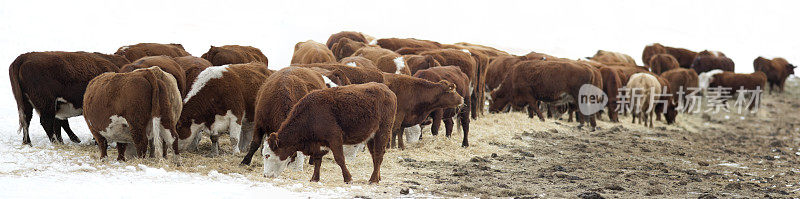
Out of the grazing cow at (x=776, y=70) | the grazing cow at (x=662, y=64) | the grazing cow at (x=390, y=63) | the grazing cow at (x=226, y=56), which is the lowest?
the grazing cow at (x=776, y=70)

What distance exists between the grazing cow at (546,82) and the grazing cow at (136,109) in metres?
8.85

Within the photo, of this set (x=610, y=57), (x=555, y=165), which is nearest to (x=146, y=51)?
(x=555, y=165)

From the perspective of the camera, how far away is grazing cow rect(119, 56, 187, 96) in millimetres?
8807

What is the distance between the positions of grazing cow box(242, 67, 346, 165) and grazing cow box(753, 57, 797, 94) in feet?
90.6

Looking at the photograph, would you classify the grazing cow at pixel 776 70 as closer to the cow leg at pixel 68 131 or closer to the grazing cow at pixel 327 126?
the grazing cow at pixel 327 126

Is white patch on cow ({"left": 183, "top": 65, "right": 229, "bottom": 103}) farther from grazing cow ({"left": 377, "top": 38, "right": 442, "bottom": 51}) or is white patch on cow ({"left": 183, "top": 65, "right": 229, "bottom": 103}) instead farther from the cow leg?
grazing cow ({"left": 377, "top": 38, "right": 442, "bottom": 51})

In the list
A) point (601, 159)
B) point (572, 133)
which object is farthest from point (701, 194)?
point (572, 133)

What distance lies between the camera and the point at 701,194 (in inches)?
324

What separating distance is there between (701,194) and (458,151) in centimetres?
352

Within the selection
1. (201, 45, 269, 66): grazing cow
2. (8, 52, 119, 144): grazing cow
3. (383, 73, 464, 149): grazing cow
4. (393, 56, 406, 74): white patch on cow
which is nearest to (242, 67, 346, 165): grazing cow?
(383, 73, 464, 149): grazing cow

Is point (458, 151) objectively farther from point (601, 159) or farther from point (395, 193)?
point (395, 193)

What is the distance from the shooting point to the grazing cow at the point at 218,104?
8547 mm

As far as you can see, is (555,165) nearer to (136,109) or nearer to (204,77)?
(204,77)

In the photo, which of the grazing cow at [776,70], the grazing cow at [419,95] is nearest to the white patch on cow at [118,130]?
the grazing cow at [419,95]
